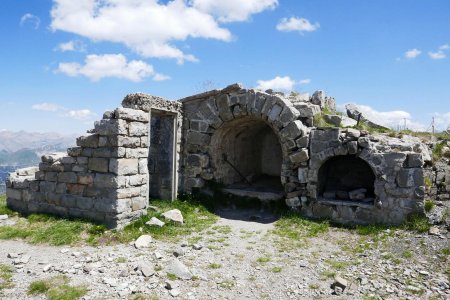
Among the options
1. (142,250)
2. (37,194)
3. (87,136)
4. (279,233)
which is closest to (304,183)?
(279,233)

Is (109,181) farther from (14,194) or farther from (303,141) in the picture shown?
(303,141)

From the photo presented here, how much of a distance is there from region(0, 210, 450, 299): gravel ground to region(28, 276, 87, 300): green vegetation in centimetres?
11

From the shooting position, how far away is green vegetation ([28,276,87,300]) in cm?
491

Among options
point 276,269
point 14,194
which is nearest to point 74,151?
point 14,194

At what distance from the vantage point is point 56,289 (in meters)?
5.09

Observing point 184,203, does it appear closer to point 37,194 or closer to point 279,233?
point 279,233

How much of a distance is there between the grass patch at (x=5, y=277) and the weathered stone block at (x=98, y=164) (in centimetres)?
256

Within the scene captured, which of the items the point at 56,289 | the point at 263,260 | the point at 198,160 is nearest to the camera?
→ the point at 56,289

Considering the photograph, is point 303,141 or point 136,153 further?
point 303,141

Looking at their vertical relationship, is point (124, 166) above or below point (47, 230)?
above

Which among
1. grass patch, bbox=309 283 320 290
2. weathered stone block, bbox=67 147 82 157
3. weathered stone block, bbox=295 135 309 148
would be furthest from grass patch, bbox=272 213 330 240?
weathered stone block, bbox=67 147 82 157

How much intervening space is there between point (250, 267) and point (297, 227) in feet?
8.85

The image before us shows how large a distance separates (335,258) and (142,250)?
366 centimetres

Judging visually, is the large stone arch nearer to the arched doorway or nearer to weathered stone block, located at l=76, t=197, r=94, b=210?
the arched doorway
